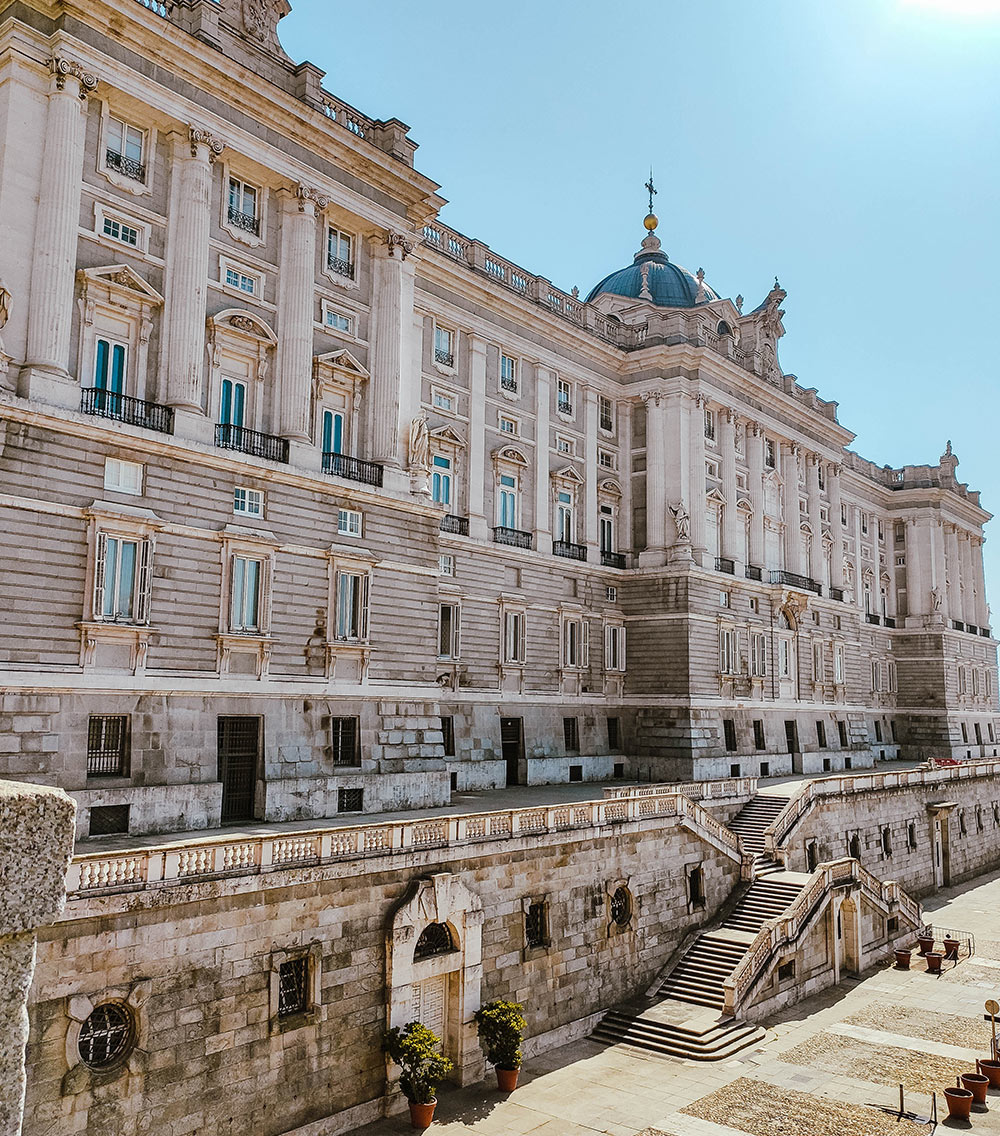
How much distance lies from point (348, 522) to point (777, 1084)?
1860 centimetres

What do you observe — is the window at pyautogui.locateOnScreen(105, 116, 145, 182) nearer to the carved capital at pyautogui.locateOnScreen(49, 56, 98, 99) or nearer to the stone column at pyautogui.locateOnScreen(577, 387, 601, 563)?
the carved capital at pyautogui.locateOnScreen(49, 56, 98, 99)

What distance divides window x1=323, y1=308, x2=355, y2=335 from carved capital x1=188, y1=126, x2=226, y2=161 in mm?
5365

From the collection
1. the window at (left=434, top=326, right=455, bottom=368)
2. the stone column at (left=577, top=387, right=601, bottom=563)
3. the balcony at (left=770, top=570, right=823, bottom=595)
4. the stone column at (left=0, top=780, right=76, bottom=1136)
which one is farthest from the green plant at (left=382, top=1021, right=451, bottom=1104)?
the balcony at (left=770, top=570, right=823, bottom=595)

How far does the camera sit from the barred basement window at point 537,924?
24.4m

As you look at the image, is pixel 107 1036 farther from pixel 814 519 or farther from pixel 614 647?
pixel 814 519

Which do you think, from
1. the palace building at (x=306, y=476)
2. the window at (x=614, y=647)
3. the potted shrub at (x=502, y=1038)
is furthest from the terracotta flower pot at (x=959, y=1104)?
the window at (x=614, y=647)

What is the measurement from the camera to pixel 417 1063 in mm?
19562

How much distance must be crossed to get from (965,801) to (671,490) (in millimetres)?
23892

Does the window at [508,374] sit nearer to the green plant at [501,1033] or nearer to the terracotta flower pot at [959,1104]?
the green plant at [501,1033]

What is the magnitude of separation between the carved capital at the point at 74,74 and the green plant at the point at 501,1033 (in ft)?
78.8

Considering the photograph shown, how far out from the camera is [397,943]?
20.5 metres

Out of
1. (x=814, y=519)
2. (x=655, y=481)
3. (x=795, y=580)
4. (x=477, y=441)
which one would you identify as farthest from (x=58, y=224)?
(x=814, y=519)

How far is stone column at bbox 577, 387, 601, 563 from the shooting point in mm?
45594

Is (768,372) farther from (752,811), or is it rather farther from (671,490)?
(752,811)
